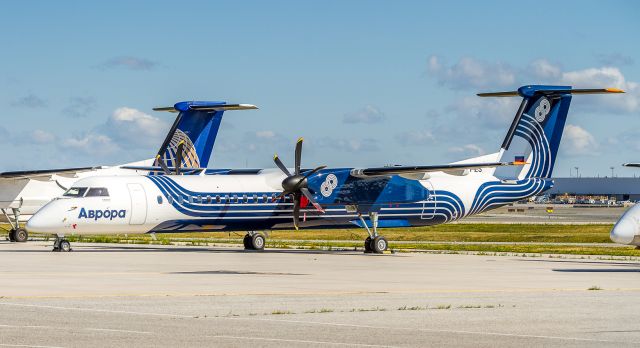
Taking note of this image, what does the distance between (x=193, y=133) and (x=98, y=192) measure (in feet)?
59.6

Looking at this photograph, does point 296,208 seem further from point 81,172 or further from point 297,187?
point 81,172

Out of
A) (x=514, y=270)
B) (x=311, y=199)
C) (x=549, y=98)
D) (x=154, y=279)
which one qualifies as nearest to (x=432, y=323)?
(x=154, y=279)

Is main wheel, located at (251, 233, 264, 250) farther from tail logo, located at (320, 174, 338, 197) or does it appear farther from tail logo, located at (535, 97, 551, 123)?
tail logo, located at (535, 97, 551, 123)

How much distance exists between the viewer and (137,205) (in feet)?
141

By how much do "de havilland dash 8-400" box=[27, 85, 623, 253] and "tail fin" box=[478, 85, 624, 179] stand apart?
4 cm

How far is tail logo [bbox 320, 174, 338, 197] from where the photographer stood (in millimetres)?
44625

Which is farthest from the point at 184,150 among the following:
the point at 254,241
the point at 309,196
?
the point at 309,196

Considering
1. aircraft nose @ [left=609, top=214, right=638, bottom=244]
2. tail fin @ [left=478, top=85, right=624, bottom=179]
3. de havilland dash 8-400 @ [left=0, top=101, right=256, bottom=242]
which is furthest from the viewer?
de havilland dash 8-400 @ [left=0, top=101, right=256, bottom=242]

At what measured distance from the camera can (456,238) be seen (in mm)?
68250

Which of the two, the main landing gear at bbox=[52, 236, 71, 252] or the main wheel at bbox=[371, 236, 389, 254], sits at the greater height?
the main landing gear at bbox=[52, 236, 71, 252]

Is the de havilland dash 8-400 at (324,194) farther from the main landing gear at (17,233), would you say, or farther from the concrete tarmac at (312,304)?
the main landing gear at (17,233)

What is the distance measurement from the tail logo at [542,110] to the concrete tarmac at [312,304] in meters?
13.7

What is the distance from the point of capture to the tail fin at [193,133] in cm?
6028

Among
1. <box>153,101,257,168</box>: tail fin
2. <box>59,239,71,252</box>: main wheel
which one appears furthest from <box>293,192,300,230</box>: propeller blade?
<box>153,101,257,168</box>: tail fin
